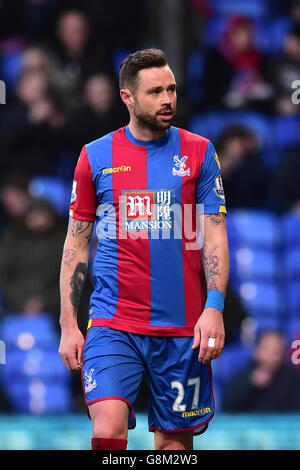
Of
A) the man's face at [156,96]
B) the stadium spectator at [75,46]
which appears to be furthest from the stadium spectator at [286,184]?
the man's face at [156,96]

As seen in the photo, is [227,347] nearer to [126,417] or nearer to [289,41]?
[289,41]

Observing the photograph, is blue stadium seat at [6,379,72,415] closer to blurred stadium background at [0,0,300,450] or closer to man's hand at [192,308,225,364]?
blurred stadium background at [0,0,300,450]

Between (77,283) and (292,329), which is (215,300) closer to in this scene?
(77,283)

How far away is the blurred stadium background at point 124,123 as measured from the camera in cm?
733

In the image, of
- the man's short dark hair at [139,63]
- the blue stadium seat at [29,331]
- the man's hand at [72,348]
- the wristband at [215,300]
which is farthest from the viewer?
the blue stadium seat at [29,331]

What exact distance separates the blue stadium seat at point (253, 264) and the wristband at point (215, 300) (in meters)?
3.44

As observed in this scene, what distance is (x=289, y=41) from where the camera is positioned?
833 centimetres

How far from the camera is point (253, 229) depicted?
780 centimetres

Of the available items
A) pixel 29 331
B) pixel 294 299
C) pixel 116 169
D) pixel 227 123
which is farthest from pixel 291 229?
pixel 116 169

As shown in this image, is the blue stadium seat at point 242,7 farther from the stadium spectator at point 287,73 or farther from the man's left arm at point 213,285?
the man's left arm at point 213,285

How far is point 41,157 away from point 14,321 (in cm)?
147

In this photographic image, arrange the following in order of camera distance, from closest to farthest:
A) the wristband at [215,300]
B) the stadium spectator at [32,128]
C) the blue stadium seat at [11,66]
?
the wristband at [215,300] < the stadium spectator at [32,128] < the blue stadium seat at [11,66]

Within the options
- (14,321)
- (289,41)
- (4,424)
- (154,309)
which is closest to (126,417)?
(154,309)

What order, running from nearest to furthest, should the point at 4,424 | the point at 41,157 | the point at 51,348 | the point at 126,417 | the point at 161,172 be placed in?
the point at 126,417, the point at 161,172, the point at 4,424, the point at 51,348, the point at 41,157
